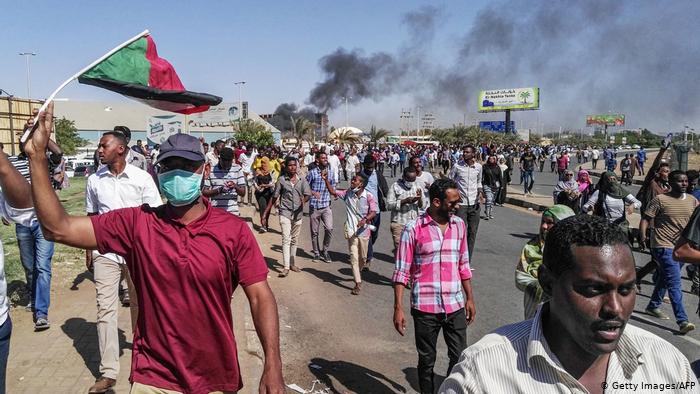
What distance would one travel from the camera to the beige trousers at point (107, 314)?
174 inches

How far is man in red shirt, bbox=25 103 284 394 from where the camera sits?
2.64 metres

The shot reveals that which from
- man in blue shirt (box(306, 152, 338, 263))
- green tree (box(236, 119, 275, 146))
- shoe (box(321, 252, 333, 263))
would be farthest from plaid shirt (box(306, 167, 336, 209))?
green tree (box(236, 119, 275, 146))

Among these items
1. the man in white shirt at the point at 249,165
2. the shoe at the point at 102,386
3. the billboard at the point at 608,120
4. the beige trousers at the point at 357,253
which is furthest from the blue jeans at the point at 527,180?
the billboard at the point at 608,120

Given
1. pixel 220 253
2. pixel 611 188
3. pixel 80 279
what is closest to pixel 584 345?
pixel 220 253

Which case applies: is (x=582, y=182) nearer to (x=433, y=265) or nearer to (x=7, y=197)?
(x=433, y=265)

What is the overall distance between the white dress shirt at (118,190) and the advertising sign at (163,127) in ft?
38.5

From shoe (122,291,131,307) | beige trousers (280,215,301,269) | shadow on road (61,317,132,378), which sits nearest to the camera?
shadow on road (61,317,132,378)

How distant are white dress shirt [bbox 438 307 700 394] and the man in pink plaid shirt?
2.49 m

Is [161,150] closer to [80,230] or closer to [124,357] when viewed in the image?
[80,230]

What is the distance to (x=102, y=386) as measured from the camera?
432 centimetres

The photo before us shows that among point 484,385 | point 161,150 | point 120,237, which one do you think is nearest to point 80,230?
point 120,237

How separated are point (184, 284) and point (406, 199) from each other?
5408mm

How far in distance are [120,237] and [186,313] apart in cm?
45

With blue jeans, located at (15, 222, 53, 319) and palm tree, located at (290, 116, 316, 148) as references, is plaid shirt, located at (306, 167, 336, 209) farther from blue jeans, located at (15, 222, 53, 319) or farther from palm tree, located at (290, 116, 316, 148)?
palm tree, located at (290, 116, 316, 148)
